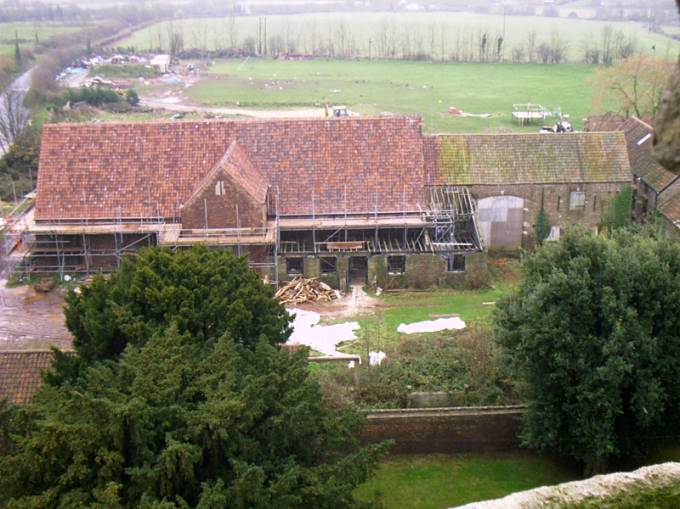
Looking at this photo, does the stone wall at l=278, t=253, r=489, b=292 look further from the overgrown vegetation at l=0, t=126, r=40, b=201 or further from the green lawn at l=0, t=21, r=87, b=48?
the green lawn at l=0, t=21, r=87, b=48

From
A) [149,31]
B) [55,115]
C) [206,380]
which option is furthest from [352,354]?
[149,31]

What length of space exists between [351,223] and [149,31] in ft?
465

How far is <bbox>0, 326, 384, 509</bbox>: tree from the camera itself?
53.8ft

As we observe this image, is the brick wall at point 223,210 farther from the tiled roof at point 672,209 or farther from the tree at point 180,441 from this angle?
the tiled roof at point 672,209

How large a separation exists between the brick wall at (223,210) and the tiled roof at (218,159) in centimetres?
178

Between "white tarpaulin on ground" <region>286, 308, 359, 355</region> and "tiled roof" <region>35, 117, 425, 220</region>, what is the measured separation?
702 centimetres

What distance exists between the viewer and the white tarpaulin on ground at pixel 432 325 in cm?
3500

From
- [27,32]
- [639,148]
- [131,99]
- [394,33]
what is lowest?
[131,99]

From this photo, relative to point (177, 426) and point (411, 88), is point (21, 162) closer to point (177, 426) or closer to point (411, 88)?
point (177, 426)

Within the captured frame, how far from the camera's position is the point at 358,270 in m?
40.8

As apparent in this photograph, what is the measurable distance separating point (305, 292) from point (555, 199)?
14839 mm

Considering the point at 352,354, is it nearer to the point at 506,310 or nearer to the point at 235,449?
the point at 506,310

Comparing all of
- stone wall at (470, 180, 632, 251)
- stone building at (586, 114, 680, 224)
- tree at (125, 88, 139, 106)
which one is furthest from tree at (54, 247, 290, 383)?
tree at (125, 88, 139, 106)

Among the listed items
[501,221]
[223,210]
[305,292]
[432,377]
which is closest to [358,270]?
[305,292]
